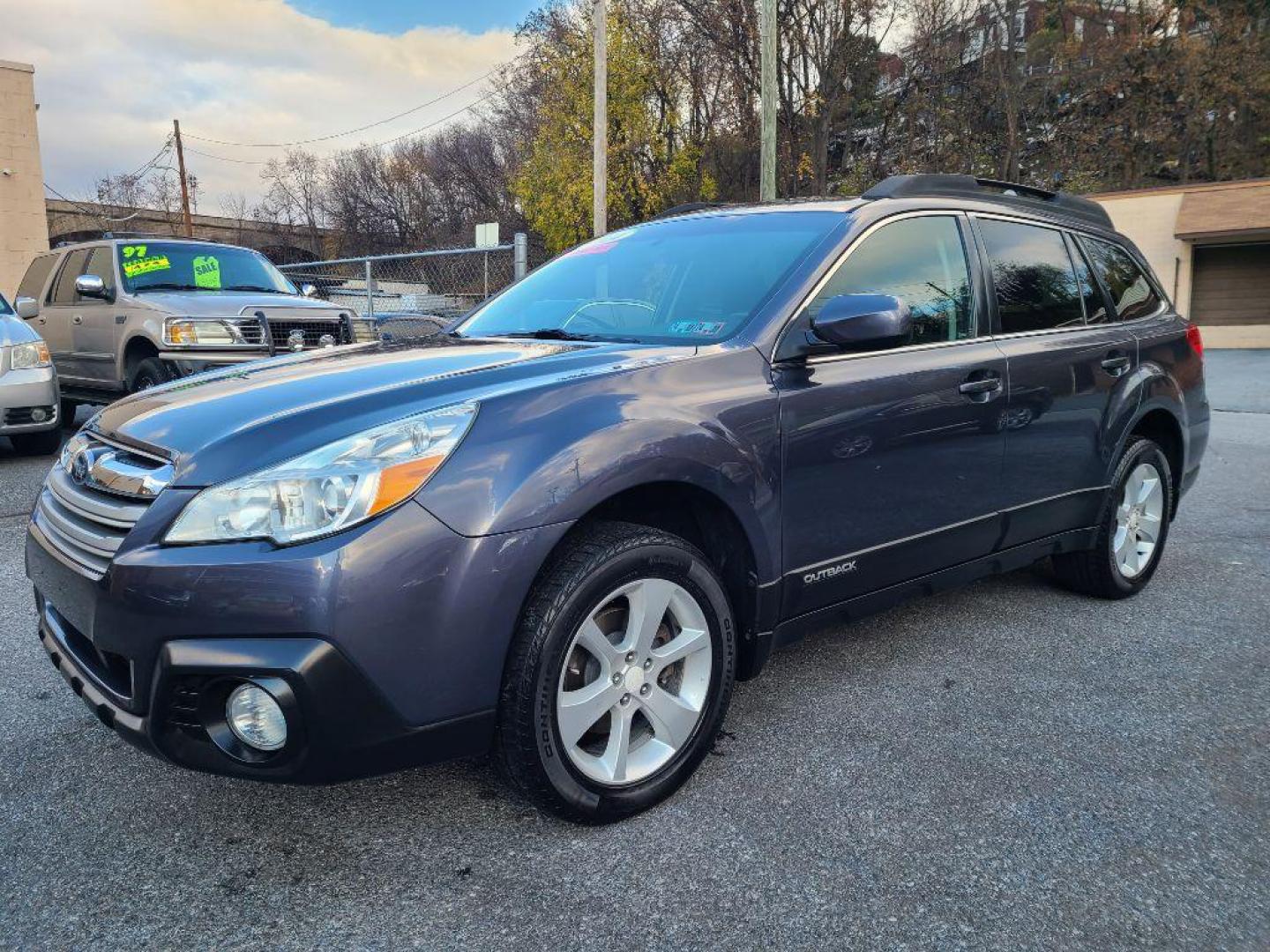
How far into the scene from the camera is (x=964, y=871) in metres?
2.15

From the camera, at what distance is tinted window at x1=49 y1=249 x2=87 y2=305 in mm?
9078

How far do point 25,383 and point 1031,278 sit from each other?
724cm

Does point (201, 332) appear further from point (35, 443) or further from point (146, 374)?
point (35, 443)

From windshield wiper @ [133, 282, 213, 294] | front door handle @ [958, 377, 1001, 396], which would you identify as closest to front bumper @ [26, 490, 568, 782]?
front door handle @ [958, 377, 1001, 396]

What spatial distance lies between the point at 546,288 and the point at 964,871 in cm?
245

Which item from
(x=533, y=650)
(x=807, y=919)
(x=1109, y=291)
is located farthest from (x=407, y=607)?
(x=1109, y=291)

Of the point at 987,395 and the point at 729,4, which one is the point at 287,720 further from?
the point at 729,4

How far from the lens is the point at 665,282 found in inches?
125

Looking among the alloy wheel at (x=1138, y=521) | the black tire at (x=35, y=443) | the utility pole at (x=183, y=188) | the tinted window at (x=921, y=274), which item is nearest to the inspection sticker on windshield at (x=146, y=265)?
the black tire at (x=35, y=443)

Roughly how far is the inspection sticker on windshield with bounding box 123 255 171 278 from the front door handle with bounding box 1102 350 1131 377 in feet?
26.0

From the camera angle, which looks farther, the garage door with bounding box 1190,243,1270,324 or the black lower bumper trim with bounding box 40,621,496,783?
the garage door with bounding box 1190,243,1270,324

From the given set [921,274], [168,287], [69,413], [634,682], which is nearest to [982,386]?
[921,274]

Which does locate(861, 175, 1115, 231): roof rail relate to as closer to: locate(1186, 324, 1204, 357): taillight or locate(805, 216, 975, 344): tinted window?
locate(805, 216, 975, 344): tinted window

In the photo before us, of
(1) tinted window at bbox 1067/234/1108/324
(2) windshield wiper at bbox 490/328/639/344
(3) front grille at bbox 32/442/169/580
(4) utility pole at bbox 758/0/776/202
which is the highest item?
(4) utility pole at bbox 758/0/776/202
